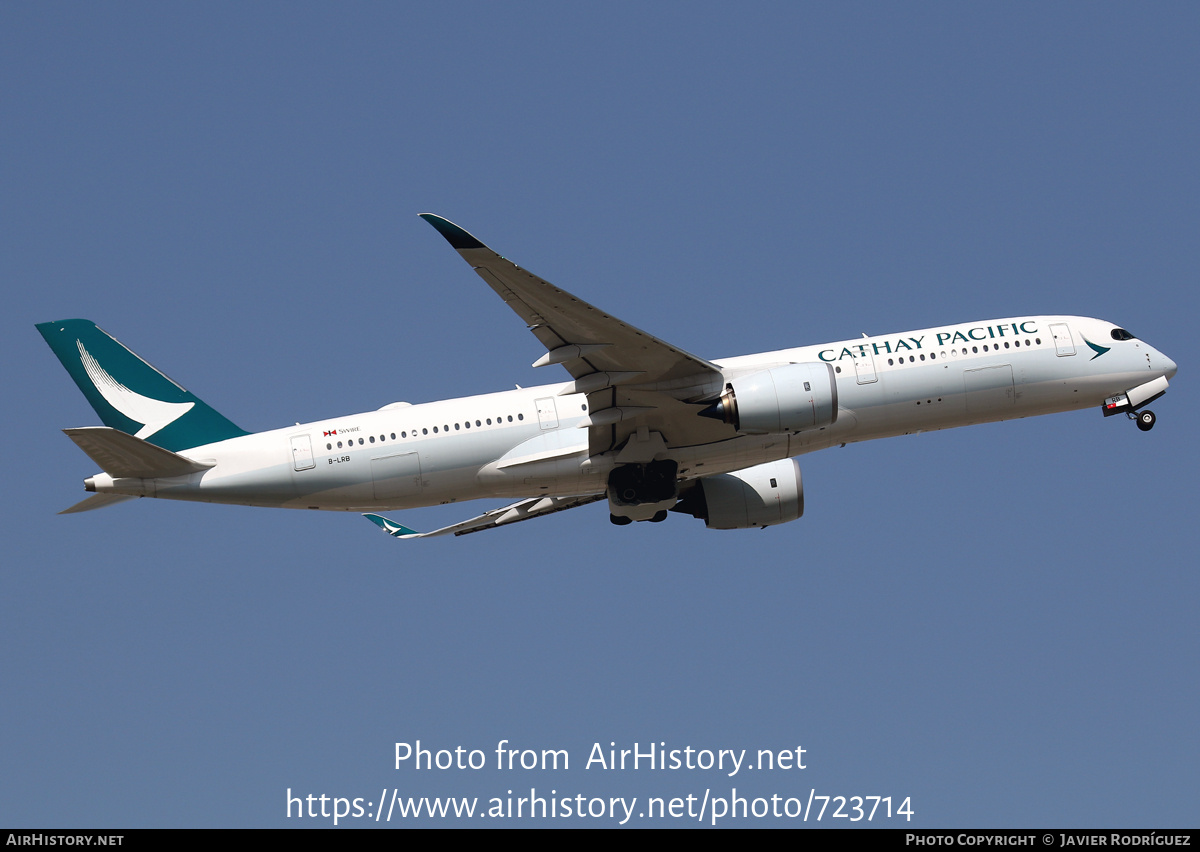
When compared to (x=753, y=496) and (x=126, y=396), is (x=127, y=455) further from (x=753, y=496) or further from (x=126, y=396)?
(x=753, y=496)

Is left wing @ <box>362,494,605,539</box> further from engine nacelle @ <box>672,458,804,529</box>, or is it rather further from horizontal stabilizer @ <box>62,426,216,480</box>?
horizontal stabilizer @ <box>62,426,216,480</box>

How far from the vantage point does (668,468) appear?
34188 millimetres

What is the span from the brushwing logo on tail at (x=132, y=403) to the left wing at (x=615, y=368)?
11371 millimetres

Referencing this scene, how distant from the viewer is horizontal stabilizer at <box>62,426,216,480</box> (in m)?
30.5

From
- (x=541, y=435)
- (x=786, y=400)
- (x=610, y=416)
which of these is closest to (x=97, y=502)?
(x=541, y=435)

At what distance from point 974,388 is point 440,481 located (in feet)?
48.4

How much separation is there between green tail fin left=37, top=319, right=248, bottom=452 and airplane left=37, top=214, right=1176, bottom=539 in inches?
1.6

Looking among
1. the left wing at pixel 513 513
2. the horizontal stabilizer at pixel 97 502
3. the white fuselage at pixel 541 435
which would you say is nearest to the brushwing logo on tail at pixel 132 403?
the white fuselage at pixel 541 435

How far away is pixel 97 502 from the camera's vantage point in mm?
33312

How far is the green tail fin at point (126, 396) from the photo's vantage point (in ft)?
114

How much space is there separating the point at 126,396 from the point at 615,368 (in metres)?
13.9
